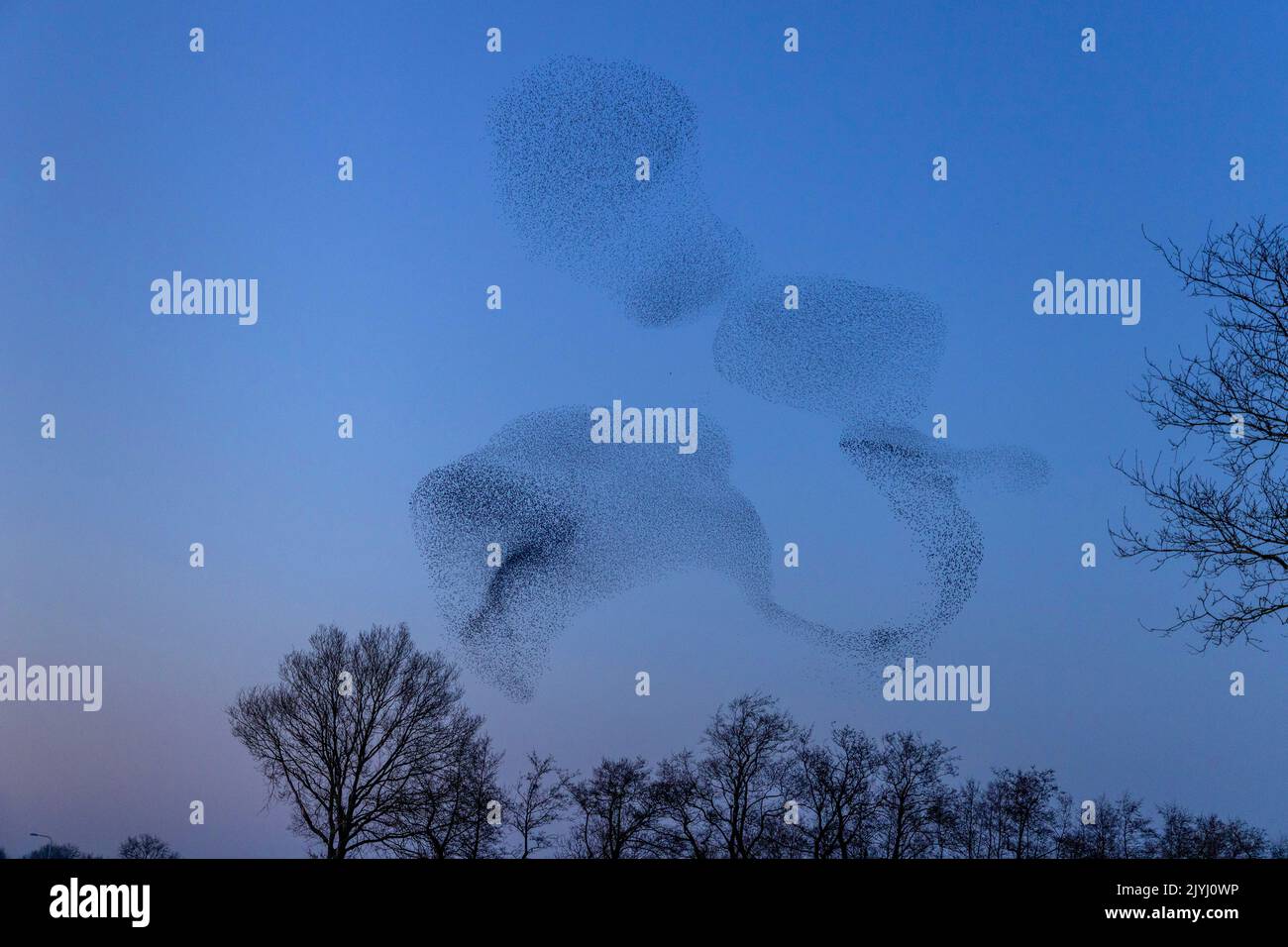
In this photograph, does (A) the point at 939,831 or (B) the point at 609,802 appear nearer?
(B) the point at 609,802

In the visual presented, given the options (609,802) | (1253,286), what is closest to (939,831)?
(609,802)
